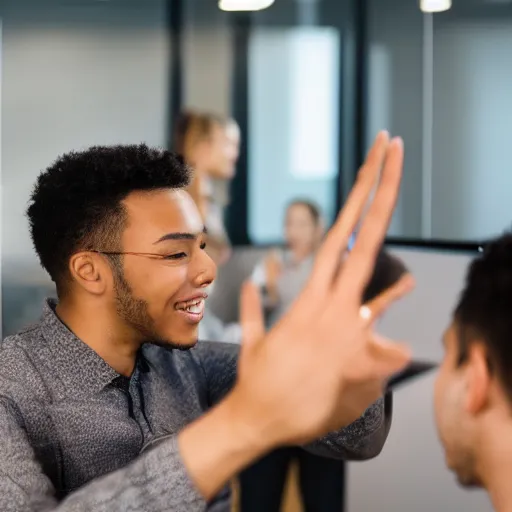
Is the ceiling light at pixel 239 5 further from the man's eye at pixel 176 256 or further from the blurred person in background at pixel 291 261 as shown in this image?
the man's eye at pixel 176 256

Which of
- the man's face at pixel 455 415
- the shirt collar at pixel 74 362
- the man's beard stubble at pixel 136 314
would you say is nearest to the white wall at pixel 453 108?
the man's beard stubble at pixel 136 314

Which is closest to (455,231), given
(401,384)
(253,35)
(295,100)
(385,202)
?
(401,384)

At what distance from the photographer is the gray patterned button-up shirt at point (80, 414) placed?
1.37 meters

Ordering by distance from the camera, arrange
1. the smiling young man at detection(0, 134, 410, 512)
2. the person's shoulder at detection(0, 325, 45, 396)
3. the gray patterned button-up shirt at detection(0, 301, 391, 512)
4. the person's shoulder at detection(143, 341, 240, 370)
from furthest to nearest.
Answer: the person's shoulder at detection(143, 341, 240, 370), the person's shoulder at detection(0, 325, 45, 396), the gray patterned button-up shirt at detection(0, 301, 391, 512), the smiling young man at detection(0, 134, 410, 512)

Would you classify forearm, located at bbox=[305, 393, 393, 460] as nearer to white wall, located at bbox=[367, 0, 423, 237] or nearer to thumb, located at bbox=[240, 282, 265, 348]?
thumb, located at bbox=[240, 282, 265, 348]

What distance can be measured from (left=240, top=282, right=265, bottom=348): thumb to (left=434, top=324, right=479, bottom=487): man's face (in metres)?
0.32

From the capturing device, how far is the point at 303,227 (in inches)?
165

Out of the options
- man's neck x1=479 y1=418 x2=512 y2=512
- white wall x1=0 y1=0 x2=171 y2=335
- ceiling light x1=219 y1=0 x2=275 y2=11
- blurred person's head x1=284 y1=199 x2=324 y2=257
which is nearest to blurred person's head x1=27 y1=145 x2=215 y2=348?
man's neck x1=479 y1=418 x2=512 y2=512

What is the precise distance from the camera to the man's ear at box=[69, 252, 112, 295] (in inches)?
65.9

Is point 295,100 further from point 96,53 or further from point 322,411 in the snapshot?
point 322,411

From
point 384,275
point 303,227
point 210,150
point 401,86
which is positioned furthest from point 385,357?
point 401,86

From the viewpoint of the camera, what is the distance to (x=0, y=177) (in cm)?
554

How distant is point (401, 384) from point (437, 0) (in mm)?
2025

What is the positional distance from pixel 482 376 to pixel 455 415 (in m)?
0.08
